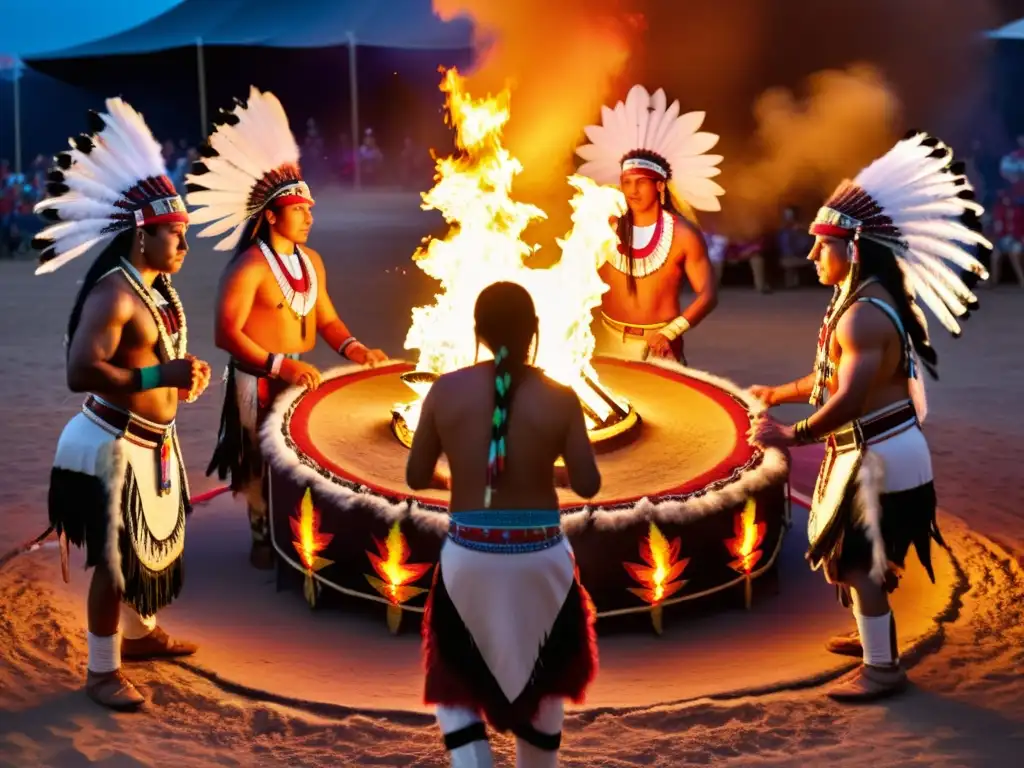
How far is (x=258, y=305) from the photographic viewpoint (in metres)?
6.00

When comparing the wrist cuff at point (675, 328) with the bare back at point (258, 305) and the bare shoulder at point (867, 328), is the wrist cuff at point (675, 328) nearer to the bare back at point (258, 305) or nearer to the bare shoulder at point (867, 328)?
the bare back at point (258, 305)

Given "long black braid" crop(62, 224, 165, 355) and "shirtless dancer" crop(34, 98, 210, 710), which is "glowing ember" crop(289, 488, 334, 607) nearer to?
"shirtless dancer" crop(34, 98, 210, 710)

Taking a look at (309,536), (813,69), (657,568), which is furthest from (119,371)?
(813,69)

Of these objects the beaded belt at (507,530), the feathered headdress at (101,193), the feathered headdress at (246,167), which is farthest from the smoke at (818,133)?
the beaded belt at (507,530)

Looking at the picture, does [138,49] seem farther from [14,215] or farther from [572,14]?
[572,14]

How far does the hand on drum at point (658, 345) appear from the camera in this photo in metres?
6.94

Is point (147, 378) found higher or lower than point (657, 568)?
higher

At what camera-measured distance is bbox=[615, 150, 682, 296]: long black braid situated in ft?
23.3

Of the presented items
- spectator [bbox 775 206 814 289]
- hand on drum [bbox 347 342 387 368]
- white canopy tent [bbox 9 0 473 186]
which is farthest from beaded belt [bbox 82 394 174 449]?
white canopy tent [bbox 9 0 473 186]

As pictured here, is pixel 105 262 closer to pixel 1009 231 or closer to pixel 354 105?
pixel 1009 231

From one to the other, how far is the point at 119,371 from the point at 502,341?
5.77ft

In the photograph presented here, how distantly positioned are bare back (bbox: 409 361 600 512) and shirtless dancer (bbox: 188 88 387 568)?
264 cm

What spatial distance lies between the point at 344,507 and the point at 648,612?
4.55 feet

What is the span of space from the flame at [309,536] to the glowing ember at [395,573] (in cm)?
27
